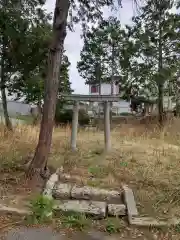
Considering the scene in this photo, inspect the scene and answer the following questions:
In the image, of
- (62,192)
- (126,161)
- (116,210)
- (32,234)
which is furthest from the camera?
(126,161)

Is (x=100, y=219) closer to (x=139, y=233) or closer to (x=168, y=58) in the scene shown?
(x=139, y=233)

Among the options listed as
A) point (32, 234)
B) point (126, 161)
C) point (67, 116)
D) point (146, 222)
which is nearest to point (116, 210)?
point (146, 222)

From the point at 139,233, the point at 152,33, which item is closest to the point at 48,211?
the point at 139,233

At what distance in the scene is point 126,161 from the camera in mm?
6609

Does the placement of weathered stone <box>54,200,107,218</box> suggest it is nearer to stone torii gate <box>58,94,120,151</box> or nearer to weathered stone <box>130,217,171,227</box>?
weathered stone <box>130,217,171,227</box>

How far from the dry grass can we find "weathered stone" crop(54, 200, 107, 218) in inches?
21.2

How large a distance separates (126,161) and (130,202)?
2135 mm

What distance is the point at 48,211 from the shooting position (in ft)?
13.4

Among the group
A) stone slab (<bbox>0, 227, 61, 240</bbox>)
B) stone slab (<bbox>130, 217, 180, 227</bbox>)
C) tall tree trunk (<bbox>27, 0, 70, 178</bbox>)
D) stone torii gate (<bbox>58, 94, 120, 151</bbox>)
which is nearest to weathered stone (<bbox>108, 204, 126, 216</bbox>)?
stone slab (<bbox>130, 217, 180, 227</bbox>)

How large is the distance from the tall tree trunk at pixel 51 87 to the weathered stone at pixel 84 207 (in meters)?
1.04

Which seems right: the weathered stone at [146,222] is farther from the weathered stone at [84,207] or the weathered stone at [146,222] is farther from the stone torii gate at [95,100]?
the stone torii gate at [95,100]

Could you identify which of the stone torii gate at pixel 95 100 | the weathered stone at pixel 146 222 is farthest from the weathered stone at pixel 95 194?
the stone torii gate at pixel 95 100

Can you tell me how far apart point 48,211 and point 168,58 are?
14.2 metres

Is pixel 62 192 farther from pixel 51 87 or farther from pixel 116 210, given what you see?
pixel 51 87
